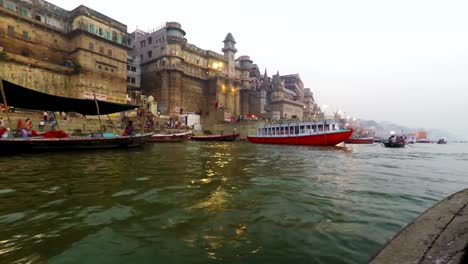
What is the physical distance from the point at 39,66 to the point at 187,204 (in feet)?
134

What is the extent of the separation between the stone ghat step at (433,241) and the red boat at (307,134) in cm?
2729

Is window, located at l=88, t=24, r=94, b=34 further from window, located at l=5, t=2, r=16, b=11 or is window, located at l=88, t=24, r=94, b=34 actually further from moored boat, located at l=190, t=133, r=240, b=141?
moored boat, located at l=190, t=133, r=240, b=141

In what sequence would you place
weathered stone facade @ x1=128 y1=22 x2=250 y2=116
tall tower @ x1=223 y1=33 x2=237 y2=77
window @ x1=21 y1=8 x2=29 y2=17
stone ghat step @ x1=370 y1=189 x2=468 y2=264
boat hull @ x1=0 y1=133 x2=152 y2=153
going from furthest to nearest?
1. tall tower @ x1=223 y1=33 x2=237 y2=77
2. weathered stone facade @ x1=128 y1=22 x2=250 y2=116
3. window @ x1=21 y1=8 x2=29 y2=17
4. boat hull @ x1=0 y1=133 x2=152 y2=153
5. stone ghat step @ x1=370 y1=189 x2=468 y2=264

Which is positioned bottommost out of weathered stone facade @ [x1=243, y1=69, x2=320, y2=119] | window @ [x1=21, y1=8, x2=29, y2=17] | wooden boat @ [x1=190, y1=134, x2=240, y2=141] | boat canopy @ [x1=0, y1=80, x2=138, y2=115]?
wooden boat @ [x1=190, y1=134, x2=240, y2=141]

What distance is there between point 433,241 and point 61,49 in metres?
49.0

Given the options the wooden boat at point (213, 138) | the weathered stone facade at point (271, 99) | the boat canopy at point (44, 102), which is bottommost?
the wooden boat at point (213, 138)

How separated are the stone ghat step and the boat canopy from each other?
16.4 meters

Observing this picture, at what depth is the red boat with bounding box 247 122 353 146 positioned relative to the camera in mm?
28828

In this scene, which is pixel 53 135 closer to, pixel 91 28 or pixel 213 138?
pixel 213 138

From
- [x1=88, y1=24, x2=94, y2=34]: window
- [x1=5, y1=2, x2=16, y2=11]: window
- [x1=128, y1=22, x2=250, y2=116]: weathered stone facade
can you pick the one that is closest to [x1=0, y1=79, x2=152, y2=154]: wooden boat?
[x1=88, y1=24, x2=94, y2=34]: window

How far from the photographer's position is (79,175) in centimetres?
771

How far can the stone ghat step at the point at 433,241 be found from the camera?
1903 millimetres

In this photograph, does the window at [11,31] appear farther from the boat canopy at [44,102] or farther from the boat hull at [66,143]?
the boat hull at [66,143]

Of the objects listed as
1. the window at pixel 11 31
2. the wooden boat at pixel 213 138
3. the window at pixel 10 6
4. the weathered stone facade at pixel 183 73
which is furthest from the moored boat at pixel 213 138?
the window at pixel 10 6
